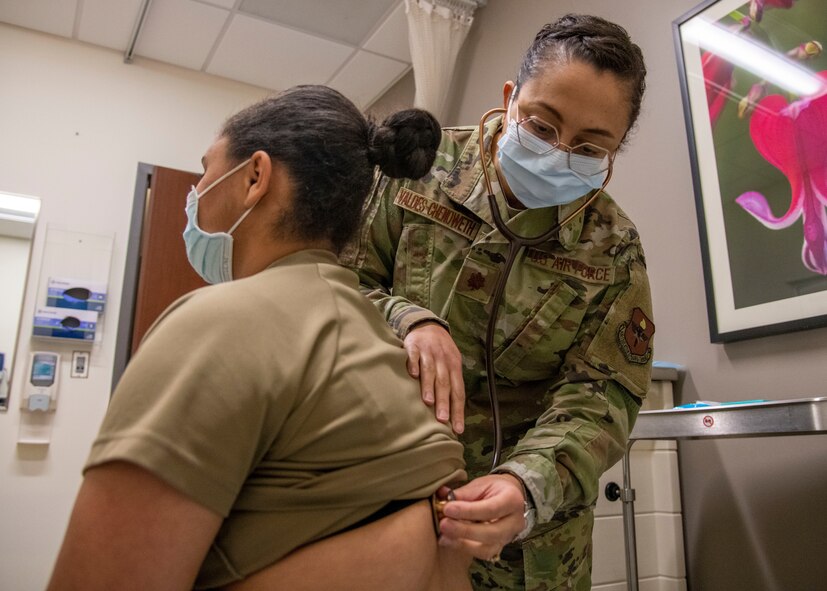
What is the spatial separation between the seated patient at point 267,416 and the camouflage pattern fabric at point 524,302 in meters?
0.32

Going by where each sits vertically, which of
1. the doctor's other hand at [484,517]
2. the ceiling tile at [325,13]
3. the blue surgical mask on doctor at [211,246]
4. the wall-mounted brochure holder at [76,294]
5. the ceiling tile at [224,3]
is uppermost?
the ceiling tile at [224,3]

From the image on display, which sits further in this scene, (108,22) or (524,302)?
(108,22)

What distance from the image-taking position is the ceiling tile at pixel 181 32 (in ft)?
10.5

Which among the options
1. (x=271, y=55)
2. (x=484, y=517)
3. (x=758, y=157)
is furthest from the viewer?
(x=271, y=55)

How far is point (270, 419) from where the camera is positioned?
59 cm

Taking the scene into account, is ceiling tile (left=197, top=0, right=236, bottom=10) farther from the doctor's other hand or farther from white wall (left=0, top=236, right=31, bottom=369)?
the doctor's other hand

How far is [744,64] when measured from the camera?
74.9 inches

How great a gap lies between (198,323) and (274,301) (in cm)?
8

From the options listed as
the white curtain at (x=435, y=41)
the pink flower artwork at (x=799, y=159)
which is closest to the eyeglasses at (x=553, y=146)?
the pink flower artwork at (x=799, y=159)

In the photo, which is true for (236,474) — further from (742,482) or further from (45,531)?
(45,531)

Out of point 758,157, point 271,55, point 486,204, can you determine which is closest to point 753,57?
point 758,157

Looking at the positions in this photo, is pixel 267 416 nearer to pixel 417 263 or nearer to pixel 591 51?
pixel 417 263

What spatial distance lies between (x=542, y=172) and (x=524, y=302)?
0.24 metres

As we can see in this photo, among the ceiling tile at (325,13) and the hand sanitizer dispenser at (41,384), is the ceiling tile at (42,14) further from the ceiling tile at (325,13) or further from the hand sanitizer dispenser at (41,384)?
the hand sanitizer dispenser at (41,384)
